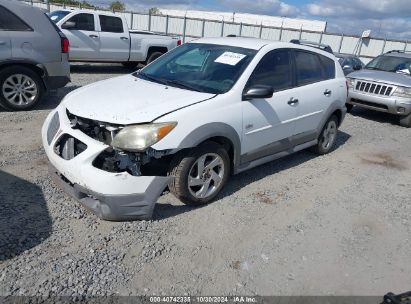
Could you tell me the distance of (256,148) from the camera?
4348 millimetres

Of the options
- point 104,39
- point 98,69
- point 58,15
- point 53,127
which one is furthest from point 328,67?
point 98,69

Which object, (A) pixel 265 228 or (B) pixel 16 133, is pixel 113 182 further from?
(B) pixel 16 133

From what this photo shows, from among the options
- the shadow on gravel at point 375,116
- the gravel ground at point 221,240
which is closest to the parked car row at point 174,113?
the gravel ground at point 221,240

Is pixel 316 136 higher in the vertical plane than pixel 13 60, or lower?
lower

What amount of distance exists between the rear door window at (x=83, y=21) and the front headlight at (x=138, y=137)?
863 cm

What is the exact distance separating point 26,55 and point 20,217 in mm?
4060

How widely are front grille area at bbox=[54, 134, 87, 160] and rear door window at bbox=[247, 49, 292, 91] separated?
1.91m

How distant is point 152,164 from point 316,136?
3.05 meters

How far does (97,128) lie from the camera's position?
11.2ft

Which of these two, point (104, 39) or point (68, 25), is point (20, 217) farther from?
point (104, 39)

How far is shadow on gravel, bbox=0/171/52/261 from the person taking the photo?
3008mm

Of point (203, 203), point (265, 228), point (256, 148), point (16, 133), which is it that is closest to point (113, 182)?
point (203, 203)

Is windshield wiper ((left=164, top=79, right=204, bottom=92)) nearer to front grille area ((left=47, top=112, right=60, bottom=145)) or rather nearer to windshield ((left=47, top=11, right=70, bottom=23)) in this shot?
front grille area ((left=47, top=112, right=60, bottom=145))

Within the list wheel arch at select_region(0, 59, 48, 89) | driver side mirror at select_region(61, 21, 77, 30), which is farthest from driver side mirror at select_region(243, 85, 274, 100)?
driver side mirror at select_region(61, 21, 77, 30)
